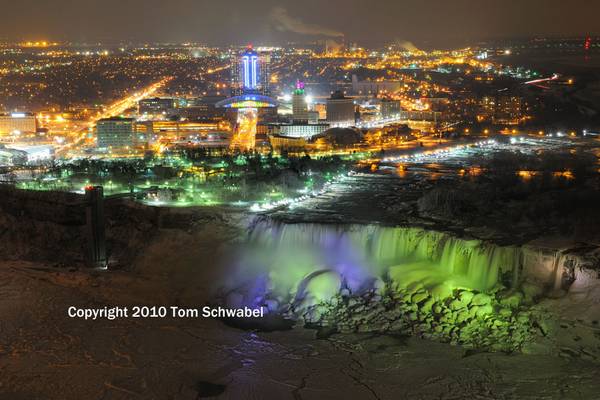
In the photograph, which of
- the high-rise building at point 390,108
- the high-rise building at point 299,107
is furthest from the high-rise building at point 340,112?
the high-rise building at point 390,108

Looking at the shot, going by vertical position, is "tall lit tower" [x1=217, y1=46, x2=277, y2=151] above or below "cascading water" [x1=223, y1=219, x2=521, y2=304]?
above

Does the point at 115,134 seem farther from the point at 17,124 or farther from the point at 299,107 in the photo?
the point at 299,107

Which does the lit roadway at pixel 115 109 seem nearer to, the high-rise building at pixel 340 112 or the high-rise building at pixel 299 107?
the high-rise building at pixel 299 107

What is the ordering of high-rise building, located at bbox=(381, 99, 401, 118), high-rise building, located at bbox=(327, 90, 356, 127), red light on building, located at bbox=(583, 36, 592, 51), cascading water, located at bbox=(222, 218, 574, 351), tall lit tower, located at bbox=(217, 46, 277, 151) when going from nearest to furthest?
cascading water, located at bbox=(222, 218, 574, 351)
tall lit tower, located at bbox=(217, 46, 277, 151)
high-rise building, located at bbox=(327, 90, 356, 127)
high-rise building, located at bbox=(381, 99, 401, 118)
red light on building, located at bbox=(583, 36, 592, 51)

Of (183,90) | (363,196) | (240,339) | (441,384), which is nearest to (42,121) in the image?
(183,90)

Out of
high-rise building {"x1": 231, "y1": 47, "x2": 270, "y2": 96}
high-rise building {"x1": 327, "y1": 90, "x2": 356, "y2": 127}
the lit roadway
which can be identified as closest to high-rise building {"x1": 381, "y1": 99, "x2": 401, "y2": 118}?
high-rise building {"x1": 327, "y1": 90, "x2": 356, "y2": 127}

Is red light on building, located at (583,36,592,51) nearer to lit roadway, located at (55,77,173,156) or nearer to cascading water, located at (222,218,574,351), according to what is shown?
lit roadway, located at (55,77,173,156)
